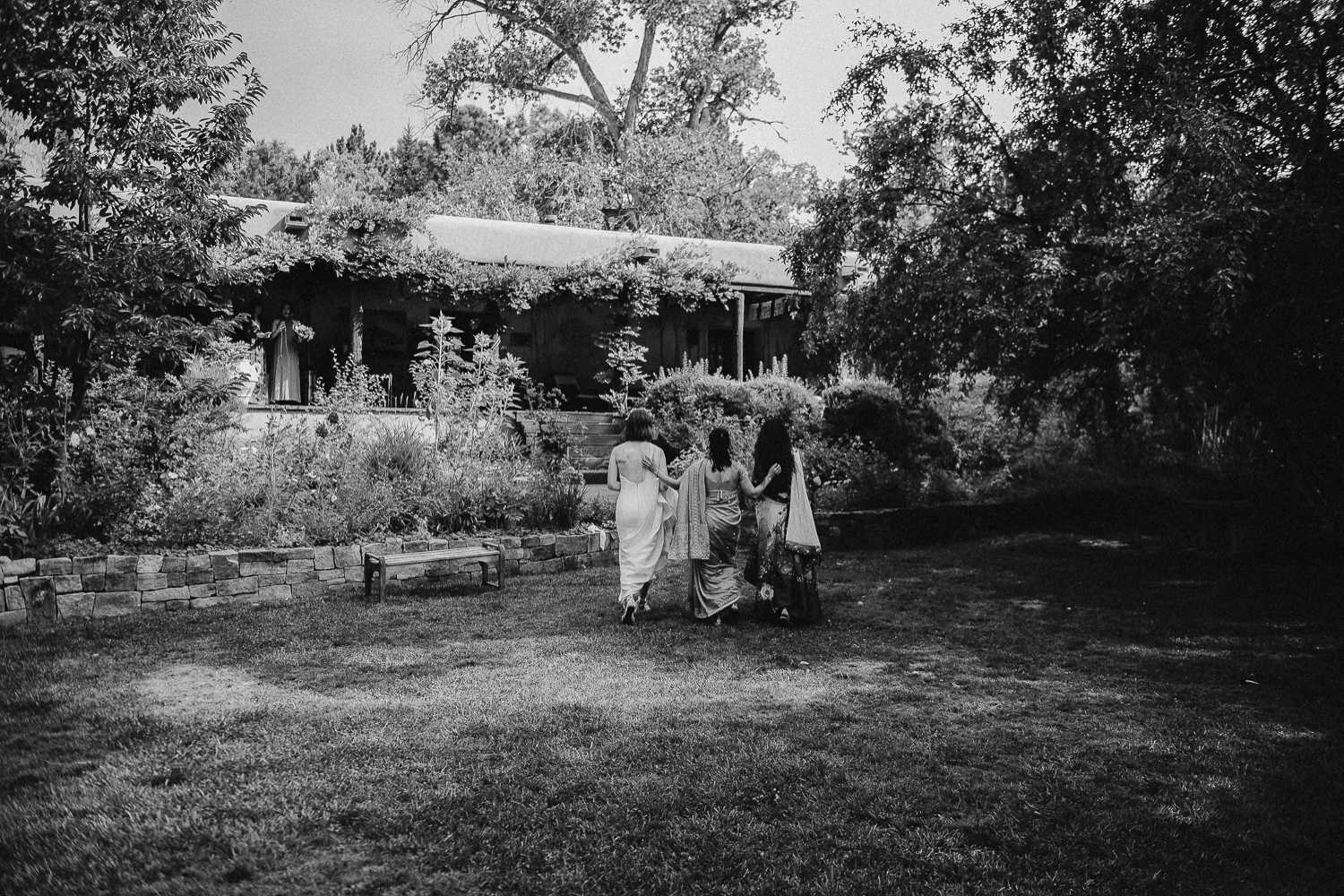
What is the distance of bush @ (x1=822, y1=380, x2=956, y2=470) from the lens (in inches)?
556

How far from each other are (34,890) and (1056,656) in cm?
570

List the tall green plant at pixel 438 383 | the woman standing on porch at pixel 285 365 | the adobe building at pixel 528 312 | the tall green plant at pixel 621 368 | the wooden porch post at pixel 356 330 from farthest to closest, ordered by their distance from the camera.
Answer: the adobe building at pixel 528 312 → the tall green plant at pixel 621 368 → the wooden porch post at pixel 356 330 → the woman standing on porch at pixel 285 365 → the tall green plant at pixel 438 383

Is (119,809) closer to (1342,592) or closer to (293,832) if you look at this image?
(293,832)

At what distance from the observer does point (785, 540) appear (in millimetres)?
7238

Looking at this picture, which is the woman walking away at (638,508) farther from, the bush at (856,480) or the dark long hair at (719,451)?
the bush at (856,480)

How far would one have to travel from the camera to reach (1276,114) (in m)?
8.13

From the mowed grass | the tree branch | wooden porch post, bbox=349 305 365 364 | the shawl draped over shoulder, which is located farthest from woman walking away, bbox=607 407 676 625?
the tree branch

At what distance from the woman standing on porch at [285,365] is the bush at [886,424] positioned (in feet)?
28.6

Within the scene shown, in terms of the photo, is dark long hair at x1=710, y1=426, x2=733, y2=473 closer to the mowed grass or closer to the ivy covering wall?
the mowed grass

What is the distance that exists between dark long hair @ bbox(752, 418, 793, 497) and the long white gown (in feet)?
2.84

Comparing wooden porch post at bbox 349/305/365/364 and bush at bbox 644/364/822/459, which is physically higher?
wooden porch post at bbox 349/305/365/364

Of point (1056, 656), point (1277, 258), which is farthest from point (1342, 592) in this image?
point (1056, 656)

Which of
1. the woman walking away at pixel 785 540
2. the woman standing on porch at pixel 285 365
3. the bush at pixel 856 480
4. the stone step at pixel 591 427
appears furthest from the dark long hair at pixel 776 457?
the woman standing on porch at pixel 285 365

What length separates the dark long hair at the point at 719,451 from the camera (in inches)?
291
